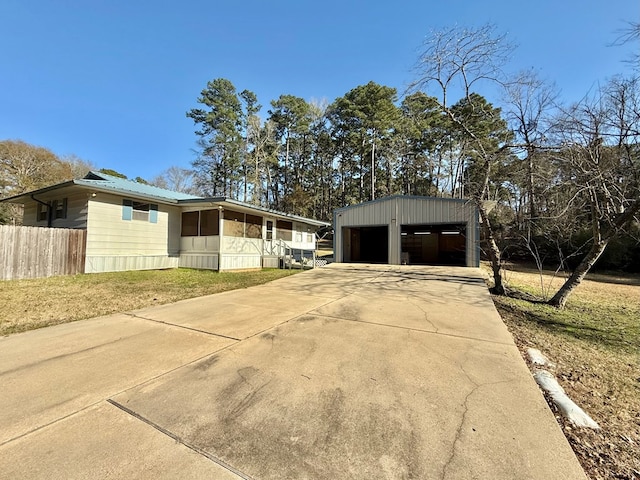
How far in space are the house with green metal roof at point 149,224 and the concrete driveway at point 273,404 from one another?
7013 mm

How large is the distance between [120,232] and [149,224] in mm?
1103

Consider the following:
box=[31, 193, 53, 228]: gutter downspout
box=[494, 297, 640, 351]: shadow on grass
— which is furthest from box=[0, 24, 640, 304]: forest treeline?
box=[31, 193, 53, 228]: gutter downspout

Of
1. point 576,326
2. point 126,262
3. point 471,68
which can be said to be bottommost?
point 576,326

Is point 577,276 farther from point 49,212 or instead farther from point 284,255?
point 49,212

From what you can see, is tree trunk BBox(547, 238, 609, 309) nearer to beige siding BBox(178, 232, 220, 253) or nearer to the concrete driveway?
the concrete driveway

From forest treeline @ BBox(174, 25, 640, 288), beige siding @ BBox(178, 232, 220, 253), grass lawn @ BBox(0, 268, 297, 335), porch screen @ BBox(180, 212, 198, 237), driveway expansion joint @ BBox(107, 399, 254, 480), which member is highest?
forest treeline @ BBox(174, 25, 640, 288)

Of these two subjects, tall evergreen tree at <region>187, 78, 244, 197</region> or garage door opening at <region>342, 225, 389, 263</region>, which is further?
tall evergreen tree at <region>187, 78, 244, 197</region>

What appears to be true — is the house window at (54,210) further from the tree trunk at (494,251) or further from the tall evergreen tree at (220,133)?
the tall evergreen tree at (220,133)

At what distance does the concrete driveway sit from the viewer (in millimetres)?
1600

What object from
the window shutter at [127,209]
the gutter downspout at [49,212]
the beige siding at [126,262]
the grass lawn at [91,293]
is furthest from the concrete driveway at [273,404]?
the gutter downspout at [49,212]

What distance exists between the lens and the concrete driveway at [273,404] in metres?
1.60

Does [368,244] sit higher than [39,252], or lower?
higher

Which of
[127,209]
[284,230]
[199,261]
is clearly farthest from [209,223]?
[284,230]

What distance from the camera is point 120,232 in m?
10.4
